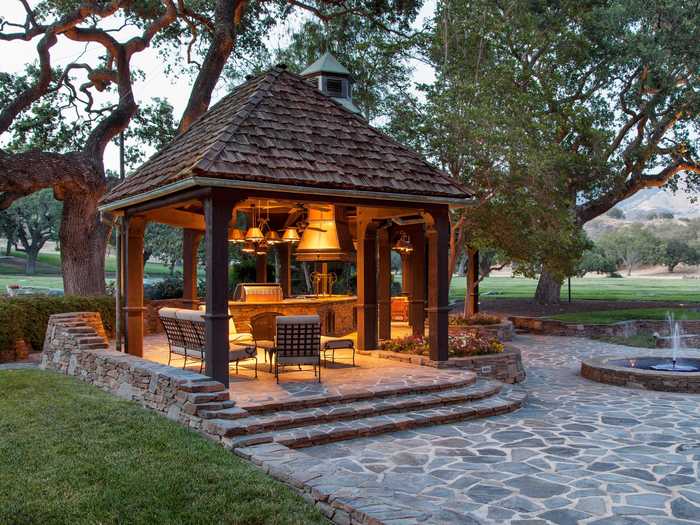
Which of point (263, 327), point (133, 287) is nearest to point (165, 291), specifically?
point (133, 287)

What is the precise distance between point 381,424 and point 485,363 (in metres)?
4.25

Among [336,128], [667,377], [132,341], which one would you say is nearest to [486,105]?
[336,128]

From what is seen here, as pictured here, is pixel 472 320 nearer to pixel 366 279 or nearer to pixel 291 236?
pixel 366 279

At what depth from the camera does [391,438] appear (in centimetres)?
780

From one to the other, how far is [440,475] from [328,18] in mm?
18083

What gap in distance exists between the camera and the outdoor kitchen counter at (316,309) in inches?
560

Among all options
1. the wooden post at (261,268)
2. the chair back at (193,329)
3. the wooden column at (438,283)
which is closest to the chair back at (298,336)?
the chair back at (193,329)

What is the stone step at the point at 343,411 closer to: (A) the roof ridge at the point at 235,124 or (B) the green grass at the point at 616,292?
(A) the roof ridge at the point at 235,124

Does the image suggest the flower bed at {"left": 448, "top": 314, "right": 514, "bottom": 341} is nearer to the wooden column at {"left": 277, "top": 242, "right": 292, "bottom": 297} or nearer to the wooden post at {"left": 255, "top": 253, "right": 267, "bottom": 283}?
the wooden column at {"left": 277, "top": 242, "right": 292, "bottom": 297}

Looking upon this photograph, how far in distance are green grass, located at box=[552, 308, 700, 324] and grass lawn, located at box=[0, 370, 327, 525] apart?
58.7 ft

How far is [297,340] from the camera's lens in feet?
30.9

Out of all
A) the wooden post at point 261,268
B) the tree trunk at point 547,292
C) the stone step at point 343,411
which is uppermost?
the wooden post at point 261,268

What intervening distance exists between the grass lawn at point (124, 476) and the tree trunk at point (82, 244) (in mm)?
10560

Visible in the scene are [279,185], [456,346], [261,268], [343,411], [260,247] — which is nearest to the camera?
[343,411]
